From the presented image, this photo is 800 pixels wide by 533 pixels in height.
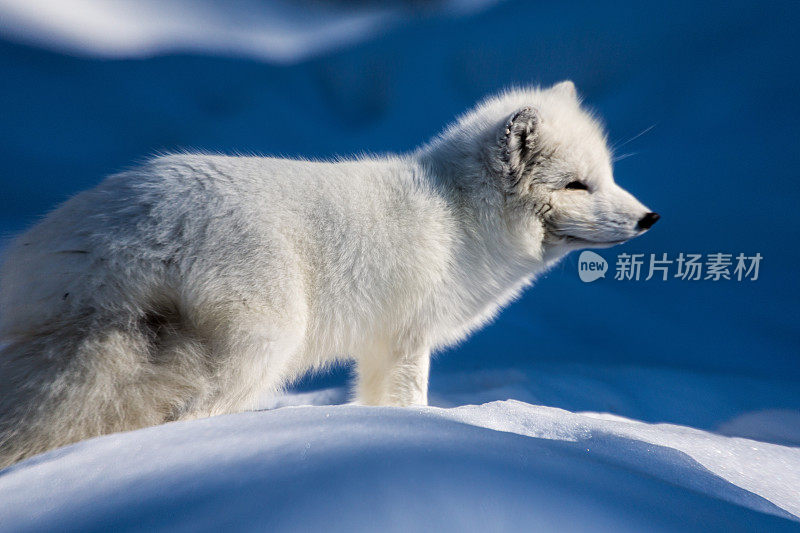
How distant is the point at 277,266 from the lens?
0.83 m

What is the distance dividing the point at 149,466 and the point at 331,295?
1.40 feet

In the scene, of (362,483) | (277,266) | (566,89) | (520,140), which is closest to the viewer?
(362,483)

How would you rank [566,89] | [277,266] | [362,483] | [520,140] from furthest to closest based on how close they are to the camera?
1. [566,89]
2. [520,140]
3. [277,266]
4. [362,483]

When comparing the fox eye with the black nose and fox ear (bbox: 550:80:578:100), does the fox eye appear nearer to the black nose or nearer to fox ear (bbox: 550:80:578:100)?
the black nose

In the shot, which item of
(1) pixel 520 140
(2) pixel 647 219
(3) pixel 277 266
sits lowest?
(3) pixel 277 266

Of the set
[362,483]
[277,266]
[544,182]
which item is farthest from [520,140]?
[362,483]

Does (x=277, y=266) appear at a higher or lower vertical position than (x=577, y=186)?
lower

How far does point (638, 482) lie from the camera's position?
0.58m

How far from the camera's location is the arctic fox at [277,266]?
73cm

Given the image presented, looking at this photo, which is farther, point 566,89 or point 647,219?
point 566,89

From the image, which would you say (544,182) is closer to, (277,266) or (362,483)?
(277,266)

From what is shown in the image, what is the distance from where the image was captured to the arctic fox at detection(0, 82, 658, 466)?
2.39ft

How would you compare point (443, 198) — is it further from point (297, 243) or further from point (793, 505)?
point (793, 505)

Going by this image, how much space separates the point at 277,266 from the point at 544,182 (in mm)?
594
